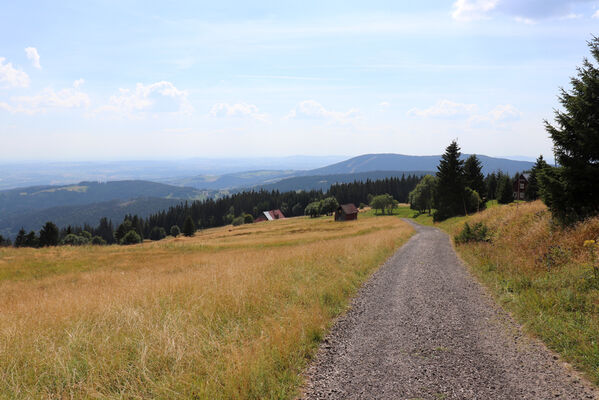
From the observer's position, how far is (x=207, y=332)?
259 inches

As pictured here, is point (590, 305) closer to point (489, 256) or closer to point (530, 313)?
point (530, 313)

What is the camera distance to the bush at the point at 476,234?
19.3 metres

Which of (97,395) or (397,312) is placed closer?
(97,395)

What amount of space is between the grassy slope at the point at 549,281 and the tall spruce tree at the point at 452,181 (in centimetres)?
3560

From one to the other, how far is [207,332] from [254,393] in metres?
2.26

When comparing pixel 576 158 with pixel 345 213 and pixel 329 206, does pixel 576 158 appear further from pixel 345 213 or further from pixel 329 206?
pixel 329 206

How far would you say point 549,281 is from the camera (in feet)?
30.1

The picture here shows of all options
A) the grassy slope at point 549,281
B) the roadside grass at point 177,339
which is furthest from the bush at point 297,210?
the roadside grass at point 177,339

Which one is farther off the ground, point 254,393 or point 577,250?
point 577,250

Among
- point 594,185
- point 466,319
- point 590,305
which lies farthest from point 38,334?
point 594,185

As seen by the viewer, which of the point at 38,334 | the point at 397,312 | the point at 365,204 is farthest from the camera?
the point at 365,204

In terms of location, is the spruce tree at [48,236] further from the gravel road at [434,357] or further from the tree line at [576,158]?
the tree line at [576,158]

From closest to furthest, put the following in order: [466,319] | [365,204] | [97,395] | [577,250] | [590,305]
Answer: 1. [97,395]
2. [590,305]
3. [466,319]
4. [577,250]
5. [365,204]

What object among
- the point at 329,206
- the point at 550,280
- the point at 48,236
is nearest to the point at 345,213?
the point at 329,206
